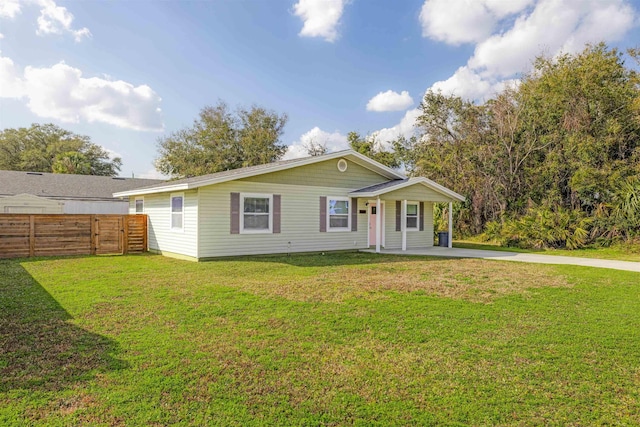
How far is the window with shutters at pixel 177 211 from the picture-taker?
12.5 metres

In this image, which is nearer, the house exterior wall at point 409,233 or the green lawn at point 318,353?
the green lawn at point 318,353

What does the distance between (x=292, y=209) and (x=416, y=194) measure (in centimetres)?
510

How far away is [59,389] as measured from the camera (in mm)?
3172

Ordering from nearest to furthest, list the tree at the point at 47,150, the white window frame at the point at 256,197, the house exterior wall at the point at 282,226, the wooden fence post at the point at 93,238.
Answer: the house exterior wall at the point at 282,226 → the white window frame at the point at 256,197 → the wooden fence post at the point at 93,238 → the tree at the point at 47,150

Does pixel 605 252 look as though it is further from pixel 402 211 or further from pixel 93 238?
pixel 93 238

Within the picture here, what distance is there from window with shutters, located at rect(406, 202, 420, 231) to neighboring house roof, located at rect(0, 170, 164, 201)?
20.7m

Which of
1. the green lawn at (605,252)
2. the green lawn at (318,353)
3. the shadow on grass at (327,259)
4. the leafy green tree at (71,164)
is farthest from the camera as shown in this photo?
the leafy green tree at (71,164)

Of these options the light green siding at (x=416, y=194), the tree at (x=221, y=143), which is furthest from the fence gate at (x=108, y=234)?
the tree at (x=221, y=143)

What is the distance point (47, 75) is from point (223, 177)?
27.6 feet

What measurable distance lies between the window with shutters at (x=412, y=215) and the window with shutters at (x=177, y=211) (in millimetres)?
8851

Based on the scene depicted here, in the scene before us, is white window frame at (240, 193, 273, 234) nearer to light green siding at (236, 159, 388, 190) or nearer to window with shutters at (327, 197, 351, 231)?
light green siding at (236, 159, 388, 190)

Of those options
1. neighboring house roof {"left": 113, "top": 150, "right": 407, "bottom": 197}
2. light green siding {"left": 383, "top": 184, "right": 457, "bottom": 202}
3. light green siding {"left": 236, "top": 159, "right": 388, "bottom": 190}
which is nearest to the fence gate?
neighboring house roof {"left": 113, "top": 150, "right": 407, "bottom": 197}

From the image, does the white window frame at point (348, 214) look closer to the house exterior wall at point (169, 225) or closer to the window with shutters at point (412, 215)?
the window with shutters at point (412, 215)

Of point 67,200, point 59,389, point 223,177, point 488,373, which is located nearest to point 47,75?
point 223,177
